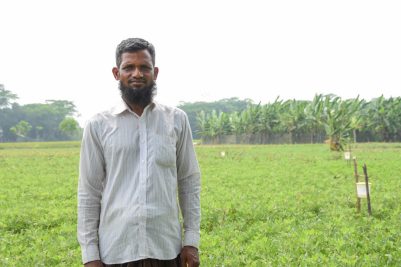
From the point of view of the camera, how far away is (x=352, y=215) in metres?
8.23

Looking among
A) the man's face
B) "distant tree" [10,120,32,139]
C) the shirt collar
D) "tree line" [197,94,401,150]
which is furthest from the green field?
"distant tree" [10,120,32,139]

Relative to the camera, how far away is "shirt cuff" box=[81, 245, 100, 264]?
2.39 m

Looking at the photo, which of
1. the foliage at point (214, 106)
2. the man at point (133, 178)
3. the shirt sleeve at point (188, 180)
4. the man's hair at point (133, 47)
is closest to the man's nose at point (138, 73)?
the man at point (133, 178)

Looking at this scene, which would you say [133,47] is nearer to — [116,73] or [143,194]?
[116,73]

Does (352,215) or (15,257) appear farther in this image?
(352,215)

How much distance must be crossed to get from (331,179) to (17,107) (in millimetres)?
95274

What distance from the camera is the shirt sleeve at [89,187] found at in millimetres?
2422

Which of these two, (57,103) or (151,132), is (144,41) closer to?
(151,132)

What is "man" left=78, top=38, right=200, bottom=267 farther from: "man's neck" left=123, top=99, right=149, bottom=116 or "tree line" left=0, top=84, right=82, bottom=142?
"tree line" left=0, top=84, right=82, bottom=142

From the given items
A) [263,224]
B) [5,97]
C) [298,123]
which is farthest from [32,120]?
[263,224]

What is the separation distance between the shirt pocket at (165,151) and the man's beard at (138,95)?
22cm

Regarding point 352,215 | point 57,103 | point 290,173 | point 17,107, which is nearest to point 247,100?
point 57,103

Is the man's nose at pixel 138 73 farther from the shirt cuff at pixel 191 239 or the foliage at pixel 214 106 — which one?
the foliage at pixel 214 106

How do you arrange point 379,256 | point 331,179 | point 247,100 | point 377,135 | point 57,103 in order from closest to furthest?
point 379,256 < point 331,179 < point 377,135 < point 57,103 < point 247,100
